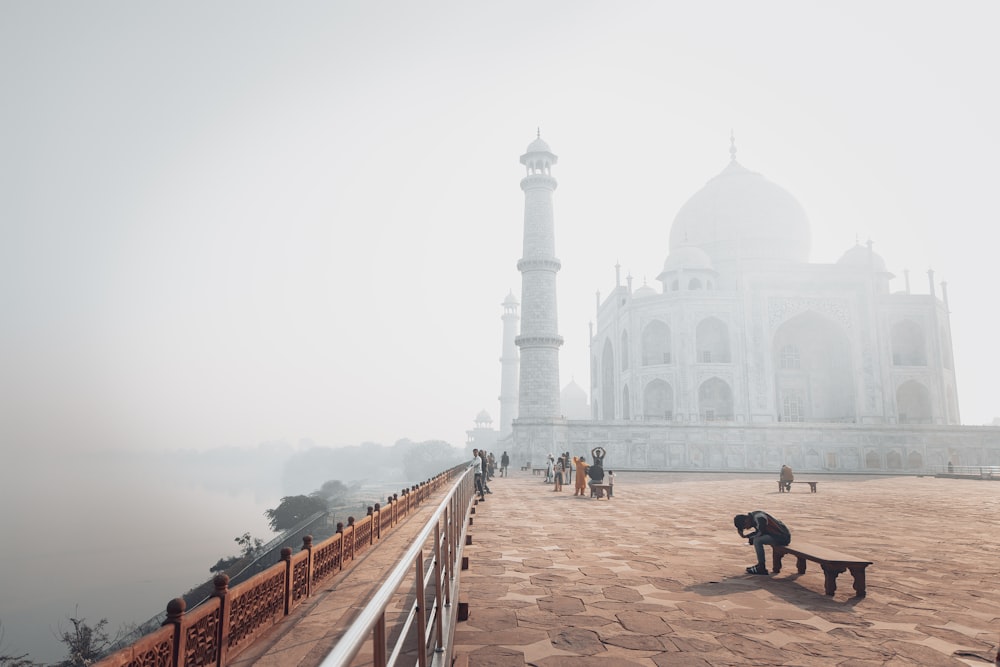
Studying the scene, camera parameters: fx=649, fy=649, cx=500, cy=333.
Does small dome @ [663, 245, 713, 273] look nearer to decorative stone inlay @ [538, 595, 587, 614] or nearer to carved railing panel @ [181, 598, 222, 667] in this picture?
decorative stone inlay @ [538, 595, 587, 614]

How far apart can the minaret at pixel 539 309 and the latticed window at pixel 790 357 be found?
16482mm

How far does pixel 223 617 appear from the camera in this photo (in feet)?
13.4

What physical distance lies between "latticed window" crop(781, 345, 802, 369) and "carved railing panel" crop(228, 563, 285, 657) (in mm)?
40195

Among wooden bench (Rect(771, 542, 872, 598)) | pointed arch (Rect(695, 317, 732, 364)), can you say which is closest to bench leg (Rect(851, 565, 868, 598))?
wooden bench (Rect(771, 542, 872, 598))

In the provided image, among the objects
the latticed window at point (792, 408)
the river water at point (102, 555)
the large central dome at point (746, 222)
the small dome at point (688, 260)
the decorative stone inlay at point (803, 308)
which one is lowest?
the river water at point (102, 555)

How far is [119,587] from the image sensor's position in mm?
37594

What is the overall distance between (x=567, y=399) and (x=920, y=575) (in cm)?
6131

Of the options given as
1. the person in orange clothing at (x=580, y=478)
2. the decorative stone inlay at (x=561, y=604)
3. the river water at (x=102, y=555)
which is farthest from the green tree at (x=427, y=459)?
the decorative stone inlay at (x=561, y=604)

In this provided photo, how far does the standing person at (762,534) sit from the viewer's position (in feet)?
20.1

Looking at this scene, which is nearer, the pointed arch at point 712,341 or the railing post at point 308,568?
the railing post at point 308,568

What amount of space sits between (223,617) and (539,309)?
96.3 ft

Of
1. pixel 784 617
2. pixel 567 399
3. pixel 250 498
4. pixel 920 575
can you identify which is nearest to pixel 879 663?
pixel 784 617

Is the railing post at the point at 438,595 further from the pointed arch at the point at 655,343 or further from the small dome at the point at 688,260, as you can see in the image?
the small dome at the point at 688,260

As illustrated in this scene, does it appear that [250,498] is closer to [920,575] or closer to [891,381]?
[891,381]
